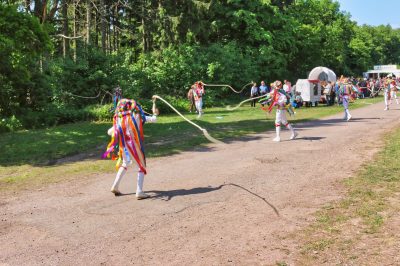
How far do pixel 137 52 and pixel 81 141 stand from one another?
27499 mm

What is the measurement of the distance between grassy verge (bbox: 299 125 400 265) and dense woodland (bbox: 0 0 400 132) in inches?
467

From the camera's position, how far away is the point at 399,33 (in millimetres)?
138000

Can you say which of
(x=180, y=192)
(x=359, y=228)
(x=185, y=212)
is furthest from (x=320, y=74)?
(x=359, y=228)

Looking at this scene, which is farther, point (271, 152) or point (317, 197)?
point (271, 152)

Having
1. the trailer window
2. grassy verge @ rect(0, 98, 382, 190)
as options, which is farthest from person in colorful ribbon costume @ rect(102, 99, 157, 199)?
the trailer window

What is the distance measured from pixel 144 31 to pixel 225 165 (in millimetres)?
24685

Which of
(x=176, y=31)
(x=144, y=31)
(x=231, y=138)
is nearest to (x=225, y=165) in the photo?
(x=231, y=138)

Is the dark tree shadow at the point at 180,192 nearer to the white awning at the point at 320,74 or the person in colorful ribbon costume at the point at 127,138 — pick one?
the person in colorful ribbon costume at the point at 127,138

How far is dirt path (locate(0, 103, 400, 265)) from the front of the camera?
5867 mm

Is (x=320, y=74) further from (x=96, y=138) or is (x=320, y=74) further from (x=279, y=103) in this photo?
(x=96, y=138)

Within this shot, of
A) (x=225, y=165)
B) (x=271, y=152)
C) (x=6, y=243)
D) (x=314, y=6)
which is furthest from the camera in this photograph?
(x=314, y=6)

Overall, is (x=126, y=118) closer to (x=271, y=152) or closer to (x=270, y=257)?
(x=270, y=257)

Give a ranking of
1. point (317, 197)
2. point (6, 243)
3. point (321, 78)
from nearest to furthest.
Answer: point (6, 243), point (317, 197), point (321, 78)

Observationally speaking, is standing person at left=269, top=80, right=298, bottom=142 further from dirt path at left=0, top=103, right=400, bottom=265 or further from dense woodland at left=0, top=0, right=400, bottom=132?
dense woodland at left=0, top=0, right=400, bottom=132
